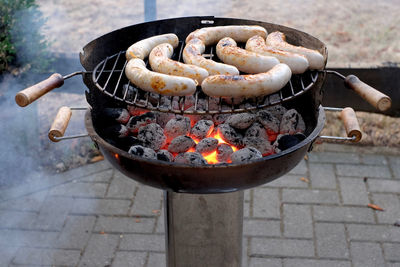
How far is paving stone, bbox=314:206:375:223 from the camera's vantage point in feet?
11.6

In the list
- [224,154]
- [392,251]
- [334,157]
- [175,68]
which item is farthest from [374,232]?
[175,68]

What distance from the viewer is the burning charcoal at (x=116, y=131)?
2.29 m

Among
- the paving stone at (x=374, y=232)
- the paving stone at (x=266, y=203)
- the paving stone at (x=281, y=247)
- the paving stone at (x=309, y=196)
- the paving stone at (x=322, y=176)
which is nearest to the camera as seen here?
the paving stone at (x=281, y=247)

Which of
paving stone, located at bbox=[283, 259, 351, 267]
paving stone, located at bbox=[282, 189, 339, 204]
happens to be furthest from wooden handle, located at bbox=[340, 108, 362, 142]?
paving stone, located at bbox=[282, 189, 339, 204]

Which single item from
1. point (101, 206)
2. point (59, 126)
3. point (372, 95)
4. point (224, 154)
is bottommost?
point (101, 206)

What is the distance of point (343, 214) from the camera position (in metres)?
3.57

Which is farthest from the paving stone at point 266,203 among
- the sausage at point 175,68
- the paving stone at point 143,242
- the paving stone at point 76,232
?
the sausage at point 175,68

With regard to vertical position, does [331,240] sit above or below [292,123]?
below

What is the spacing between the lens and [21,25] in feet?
12.5

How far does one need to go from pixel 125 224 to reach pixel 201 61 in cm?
176

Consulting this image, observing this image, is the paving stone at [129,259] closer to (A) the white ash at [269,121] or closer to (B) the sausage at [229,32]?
(A) the white ash at [269,121]

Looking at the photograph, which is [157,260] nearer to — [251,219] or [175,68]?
[251,219]

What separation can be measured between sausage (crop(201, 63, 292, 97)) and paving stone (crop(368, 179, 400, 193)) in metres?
2.24

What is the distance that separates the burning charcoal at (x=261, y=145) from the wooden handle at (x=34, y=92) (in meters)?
0.97
